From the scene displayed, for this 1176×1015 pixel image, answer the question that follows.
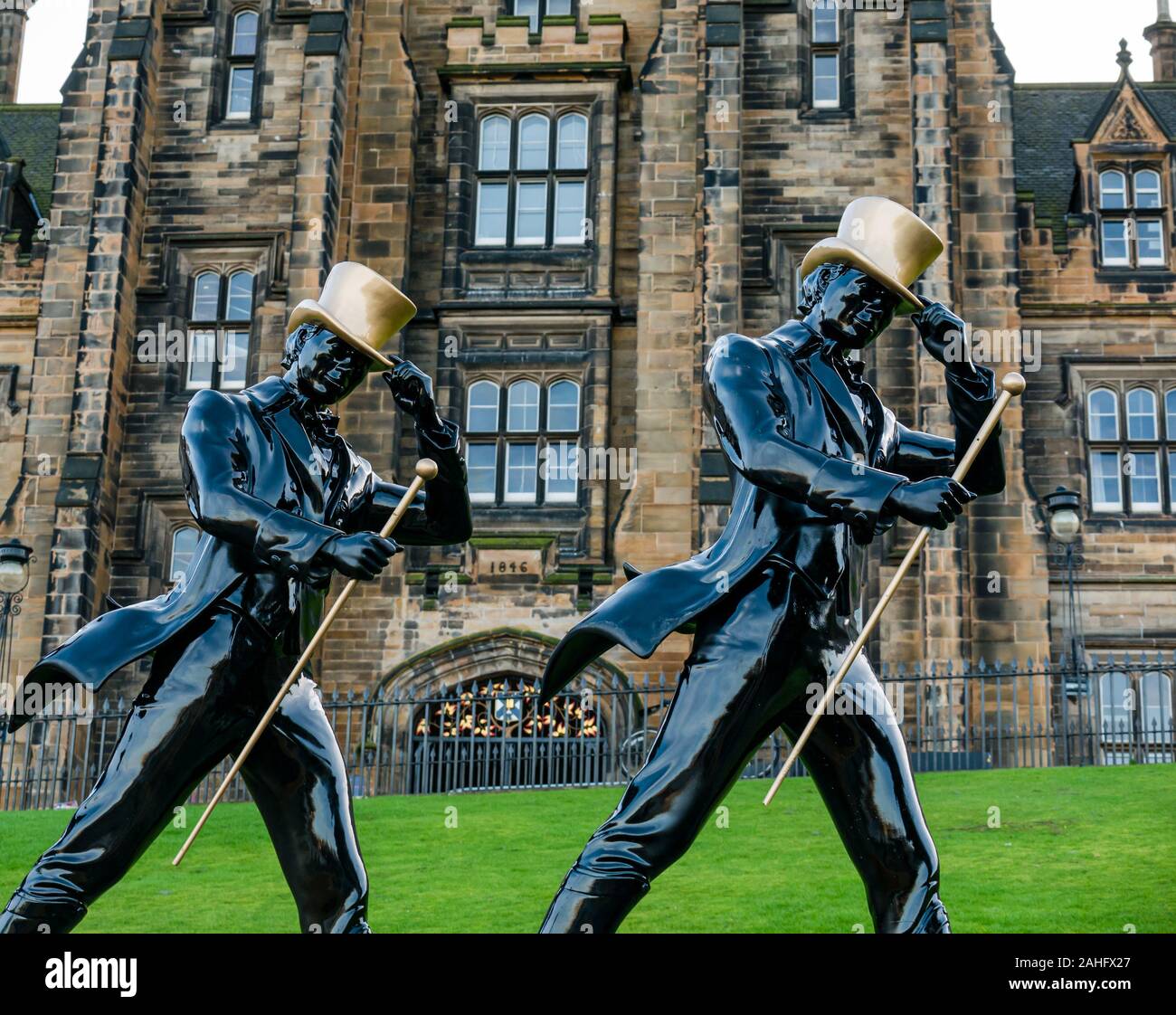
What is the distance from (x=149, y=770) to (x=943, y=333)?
2680 mm

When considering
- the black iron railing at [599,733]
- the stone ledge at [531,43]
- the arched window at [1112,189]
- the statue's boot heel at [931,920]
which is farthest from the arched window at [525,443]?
the statue's boot heel at [931,920]

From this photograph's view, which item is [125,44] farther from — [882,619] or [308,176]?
[882,619]

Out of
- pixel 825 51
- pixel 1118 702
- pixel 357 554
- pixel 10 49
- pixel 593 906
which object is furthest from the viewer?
pixel 10 49

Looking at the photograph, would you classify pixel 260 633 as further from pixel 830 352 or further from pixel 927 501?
pixel 927 501

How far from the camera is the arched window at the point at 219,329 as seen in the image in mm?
25453

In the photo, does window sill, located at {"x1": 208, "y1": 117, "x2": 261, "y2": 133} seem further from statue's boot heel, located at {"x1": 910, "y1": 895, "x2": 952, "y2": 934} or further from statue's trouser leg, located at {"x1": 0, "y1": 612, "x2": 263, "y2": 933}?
statue's boot heel, located at {"x1": 910, "y1": 895, "x2": 952, "y2": 934}

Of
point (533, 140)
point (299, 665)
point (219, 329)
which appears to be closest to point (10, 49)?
point (219, 329)

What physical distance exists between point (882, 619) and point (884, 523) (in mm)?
18660

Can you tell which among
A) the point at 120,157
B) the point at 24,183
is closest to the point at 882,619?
the point at 120,157

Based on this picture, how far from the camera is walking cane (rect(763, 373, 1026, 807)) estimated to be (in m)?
4.72

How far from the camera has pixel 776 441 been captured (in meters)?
4.93

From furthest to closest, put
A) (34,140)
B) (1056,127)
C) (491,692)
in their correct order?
(34,140), (1056,127), (491,692)

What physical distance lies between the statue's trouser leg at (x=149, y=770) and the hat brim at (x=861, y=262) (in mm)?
2119

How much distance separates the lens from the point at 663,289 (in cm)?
2450
